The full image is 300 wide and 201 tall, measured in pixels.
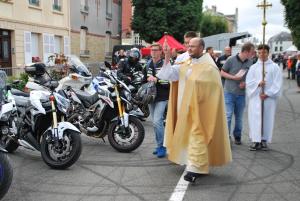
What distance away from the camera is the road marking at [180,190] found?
202 inches

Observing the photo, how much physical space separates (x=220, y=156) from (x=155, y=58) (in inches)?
87.3

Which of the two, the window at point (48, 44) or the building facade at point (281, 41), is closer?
the window at point (48, 44)

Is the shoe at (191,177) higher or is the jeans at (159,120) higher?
the jeans at (159,120)

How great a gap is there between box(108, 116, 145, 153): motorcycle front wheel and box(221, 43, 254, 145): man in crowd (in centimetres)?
174

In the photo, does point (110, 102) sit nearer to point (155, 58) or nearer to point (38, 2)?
point (155, 58)

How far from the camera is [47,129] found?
252 inches

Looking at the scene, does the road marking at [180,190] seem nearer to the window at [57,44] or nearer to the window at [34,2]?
the window at [34,2]

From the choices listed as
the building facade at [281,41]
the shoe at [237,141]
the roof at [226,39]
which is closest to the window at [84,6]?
the roof at [226,39]

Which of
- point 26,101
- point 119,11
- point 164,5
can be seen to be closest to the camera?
point 26,101

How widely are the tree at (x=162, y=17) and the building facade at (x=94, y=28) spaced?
222 centimetres

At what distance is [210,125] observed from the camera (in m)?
5.70

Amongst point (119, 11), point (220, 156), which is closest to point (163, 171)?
point (220, 156)

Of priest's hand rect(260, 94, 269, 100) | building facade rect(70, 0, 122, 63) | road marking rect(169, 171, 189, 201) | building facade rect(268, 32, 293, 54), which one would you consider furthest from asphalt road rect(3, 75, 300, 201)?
building facade rect(268, 32, 293, 54)

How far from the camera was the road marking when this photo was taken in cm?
512
